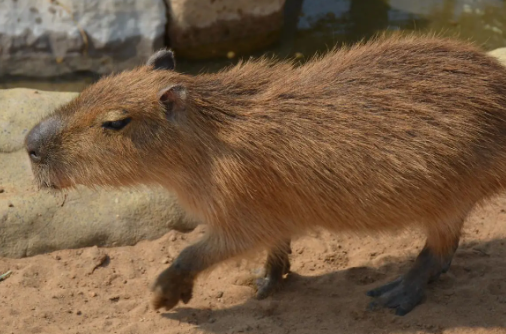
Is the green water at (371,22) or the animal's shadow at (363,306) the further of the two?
Answer: the green water at (371,22)

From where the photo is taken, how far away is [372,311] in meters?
4.41

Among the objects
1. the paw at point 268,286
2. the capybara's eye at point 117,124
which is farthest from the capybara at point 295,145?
the paw at point 268,286

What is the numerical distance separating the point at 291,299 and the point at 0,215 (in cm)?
202

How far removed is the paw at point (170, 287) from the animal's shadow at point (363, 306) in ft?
0.64

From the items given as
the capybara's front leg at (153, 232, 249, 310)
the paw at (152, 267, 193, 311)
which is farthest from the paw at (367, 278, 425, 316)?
the paw at (152, 267, 193, 311)

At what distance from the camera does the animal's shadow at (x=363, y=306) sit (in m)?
4.20

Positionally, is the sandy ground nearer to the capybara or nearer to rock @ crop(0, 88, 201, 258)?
rock @ crop(0, 88, 201, 258)

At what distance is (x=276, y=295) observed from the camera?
4664mm

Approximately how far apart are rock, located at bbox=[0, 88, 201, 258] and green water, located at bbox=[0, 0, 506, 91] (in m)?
2.90

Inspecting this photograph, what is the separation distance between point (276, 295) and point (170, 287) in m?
0.78

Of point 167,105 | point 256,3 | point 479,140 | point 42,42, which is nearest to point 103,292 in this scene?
point 167,105

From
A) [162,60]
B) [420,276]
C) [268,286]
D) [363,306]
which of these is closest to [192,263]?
[268,286]

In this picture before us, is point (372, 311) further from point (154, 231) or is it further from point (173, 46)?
point (173, 46)

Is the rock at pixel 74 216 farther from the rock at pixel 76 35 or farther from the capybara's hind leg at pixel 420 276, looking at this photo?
the rock at pixel 76 35
